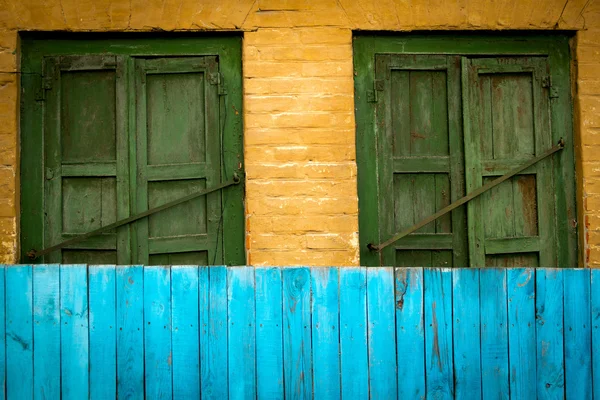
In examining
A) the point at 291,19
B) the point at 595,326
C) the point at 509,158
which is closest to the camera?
the point at 595,326

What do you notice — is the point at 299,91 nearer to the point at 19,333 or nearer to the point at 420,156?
the point at 420,156

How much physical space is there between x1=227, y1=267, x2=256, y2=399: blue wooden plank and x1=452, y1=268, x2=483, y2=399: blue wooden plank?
3.29 feet

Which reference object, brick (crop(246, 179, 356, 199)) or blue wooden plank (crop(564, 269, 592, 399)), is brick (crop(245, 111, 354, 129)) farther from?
blue wooden plank (crop(564, 269, 592, 399))

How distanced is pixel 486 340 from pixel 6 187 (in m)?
3.13

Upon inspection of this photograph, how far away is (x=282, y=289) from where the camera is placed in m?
3.45

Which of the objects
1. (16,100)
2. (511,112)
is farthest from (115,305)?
(511,112)

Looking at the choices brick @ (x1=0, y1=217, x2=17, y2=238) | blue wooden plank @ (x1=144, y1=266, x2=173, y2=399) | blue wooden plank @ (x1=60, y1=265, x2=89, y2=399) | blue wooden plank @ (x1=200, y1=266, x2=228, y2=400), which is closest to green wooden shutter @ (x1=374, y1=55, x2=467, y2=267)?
blue wooden plank @ (x1=200, y1=266, x2=228, y2=400)

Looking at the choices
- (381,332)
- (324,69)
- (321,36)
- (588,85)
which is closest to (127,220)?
(324,69)

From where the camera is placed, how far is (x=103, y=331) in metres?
3.43

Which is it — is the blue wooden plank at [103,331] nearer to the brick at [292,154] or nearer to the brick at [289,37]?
the brick at [292,154]

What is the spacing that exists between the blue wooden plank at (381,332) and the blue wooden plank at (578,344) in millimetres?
854

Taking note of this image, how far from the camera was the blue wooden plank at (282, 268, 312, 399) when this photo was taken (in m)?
3.44

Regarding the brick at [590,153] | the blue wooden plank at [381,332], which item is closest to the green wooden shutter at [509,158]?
the brick at [590,153]

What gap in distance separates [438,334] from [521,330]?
41 cm
